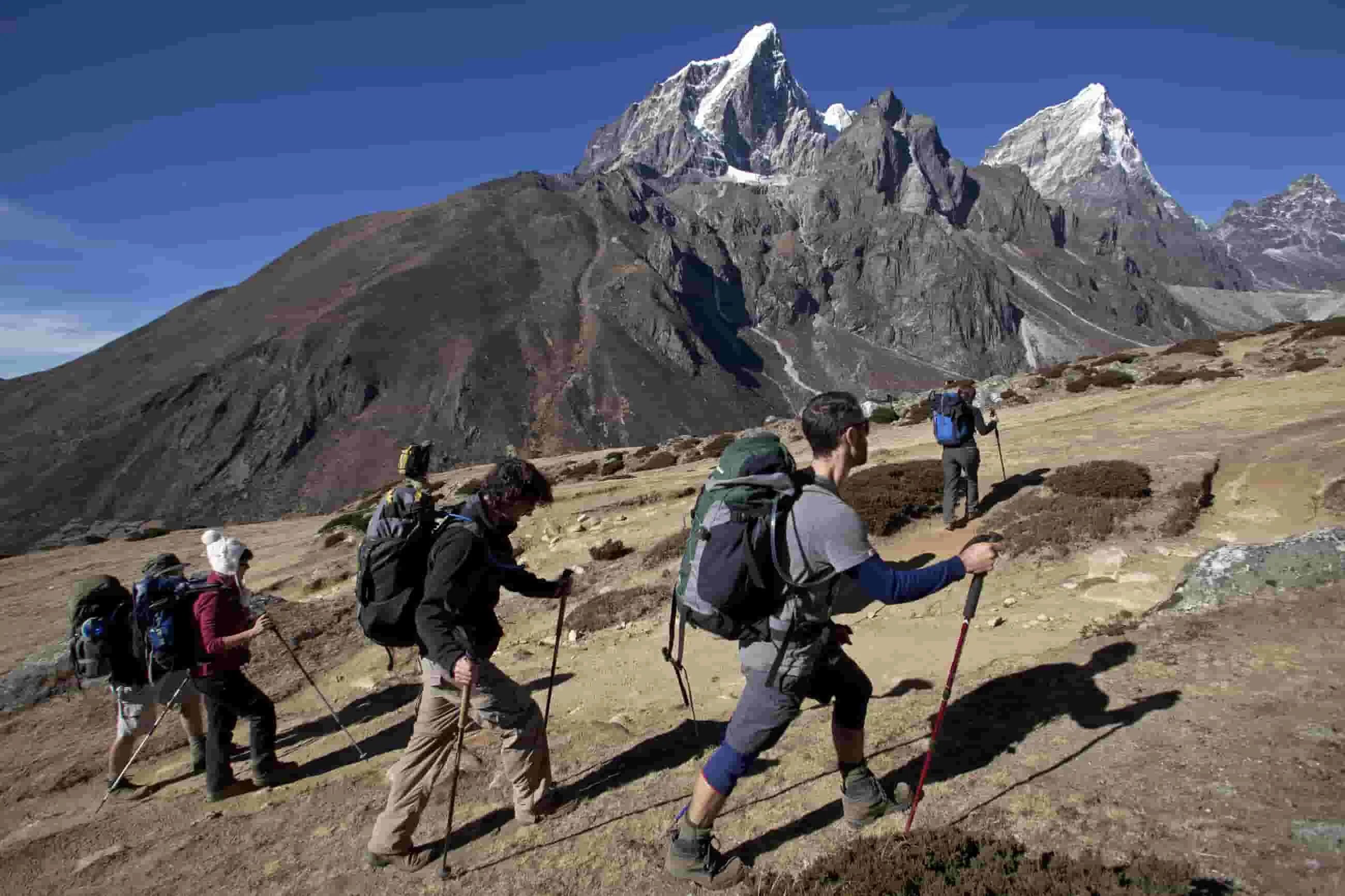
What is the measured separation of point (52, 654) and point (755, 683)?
15.1 metres

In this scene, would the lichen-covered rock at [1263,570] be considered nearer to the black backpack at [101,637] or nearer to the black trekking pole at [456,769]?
the black trekking pole at [456,769]

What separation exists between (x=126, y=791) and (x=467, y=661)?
6417mm

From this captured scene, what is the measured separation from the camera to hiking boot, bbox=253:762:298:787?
7.65 metres

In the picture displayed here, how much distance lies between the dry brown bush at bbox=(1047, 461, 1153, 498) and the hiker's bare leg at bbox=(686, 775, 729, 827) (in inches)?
388

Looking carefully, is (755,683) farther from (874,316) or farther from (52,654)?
(874,316)

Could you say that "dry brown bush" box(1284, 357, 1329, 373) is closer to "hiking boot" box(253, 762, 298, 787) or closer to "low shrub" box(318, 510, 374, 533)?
"hiking boot" box(253, 762, 298, 787)

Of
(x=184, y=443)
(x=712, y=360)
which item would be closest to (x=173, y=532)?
(x=184, y=443)

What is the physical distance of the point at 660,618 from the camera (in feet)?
37.7

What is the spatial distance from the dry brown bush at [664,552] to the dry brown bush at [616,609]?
111 centimetres

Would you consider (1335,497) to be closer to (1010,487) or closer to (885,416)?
(1010,487)

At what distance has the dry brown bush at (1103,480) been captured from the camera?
37.3 ft

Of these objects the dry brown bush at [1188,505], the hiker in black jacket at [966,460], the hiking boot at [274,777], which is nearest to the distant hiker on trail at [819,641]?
the hiking boot at [274,777]

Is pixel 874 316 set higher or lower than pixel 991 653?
higher

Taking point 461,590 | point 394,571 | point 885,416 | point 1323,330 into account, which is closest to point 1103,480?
point 461,590
